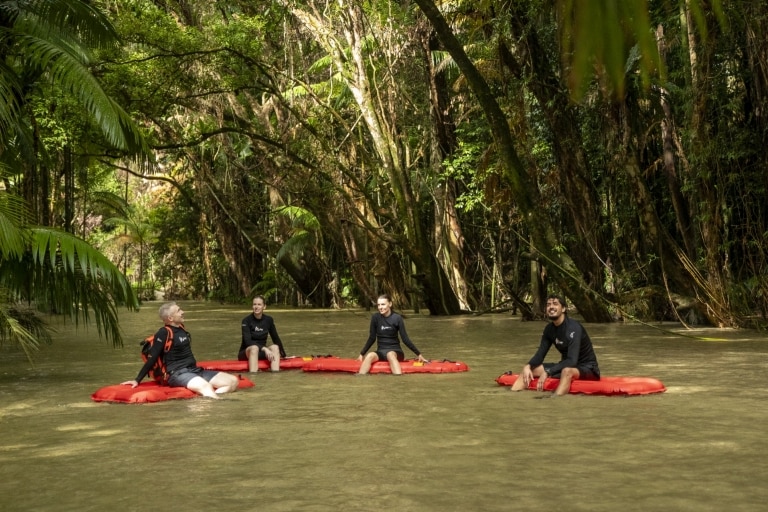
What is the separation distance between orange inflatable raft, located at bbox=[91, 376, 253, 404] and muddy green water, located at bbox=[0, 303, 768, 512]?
17 cm

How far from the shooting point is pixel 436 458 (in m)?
5.87

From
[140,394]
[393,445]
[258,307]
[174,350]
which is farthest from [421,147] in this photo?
[393,445]

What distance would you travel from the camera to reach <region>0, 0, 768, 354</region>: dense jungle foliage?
1230 cm

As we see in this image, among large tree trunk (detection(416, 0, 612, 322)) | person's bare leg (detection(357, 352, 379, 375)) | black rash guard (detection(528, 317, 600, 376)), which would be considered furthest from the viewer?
A: large tree trunk (detection(416, 0, 612, 322))

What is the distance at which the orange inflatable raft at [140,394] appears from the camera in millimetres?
8720

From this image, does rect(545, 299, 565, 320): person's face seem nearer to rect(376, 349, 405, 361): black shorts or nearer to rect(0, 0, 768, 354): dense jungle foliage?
rect(376, 349, 405, 361): black shorts

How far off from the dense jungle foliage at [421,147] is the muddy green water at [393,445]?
242 cm

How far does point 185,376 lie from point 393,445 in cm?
346

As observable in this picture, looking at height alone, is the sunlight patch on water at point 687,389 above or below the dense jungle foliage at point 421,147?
below

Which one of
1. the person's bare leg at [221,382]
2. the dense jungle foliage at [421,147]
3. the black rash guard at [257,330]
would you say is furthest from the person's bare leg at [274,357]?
the person's bare leg at [221,382]

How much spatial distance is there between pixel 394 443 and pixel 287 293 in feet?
88.1

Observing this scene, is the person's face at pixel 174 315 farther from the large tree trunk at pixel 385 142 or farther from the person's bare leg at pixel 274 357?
the large tree trunk at pixel 385 142

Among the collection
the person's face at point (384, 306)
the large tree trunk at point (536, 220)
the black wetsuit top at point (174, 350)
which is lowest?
the black wetsuit top at point (174, 350)

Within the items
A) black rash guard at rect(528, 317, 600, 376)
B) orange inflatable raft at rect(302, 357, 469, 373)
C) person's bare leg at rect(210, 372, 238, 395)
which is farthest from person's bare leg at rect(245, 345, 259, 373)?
black rash guard at rect(528, 317, 600, 376)
